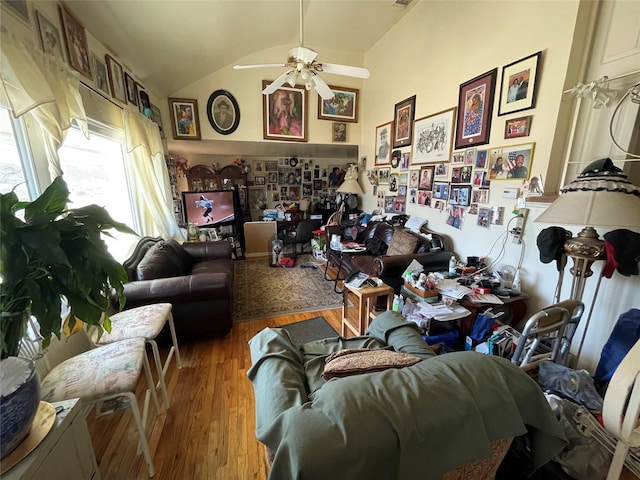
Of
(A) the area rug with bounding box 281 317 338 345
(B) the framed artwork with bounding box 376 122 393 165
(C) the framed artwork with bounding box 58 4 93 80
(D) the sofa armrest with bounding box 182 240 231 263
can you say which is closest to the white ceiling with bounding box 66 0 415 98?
(C) the framed artwork with bounding box 58 4 93 80

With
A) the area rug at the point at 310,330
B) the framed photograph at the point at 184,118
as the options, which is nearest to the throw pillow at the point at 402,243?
the area rug at the point at 310,330

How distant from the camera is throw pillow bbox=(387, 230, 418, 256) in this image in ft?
9.47

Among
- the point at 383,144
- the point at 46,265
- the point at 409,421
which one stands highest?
the point at 383,144

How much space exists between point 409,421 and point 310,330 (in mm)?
1931

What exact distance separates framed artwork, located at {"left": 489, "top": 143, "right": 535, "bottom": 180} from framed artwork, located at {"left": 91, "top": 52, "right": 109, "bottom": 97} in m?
3.29

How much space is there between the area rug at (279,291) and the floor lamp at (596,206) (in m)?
2.13

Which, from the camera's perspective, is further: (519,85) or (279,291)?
(279,291)

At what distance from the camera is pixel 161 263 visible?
2287mm

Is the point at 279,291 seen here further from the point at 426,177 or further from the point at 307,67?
the point at 307,67

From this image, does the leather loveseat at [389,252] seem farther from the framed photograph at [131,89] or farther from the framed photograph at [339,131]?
the framed photograph at [131,89]

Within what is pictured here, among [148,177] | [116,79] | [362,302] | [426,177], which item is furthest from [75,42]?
[426,177]

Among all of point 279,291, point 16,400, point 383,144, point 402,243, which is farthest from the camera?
point 383,144

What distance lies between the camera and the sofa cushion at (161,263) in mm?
2158

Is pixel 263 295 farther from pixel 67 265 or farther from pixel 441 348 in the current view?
pixel 67 265
